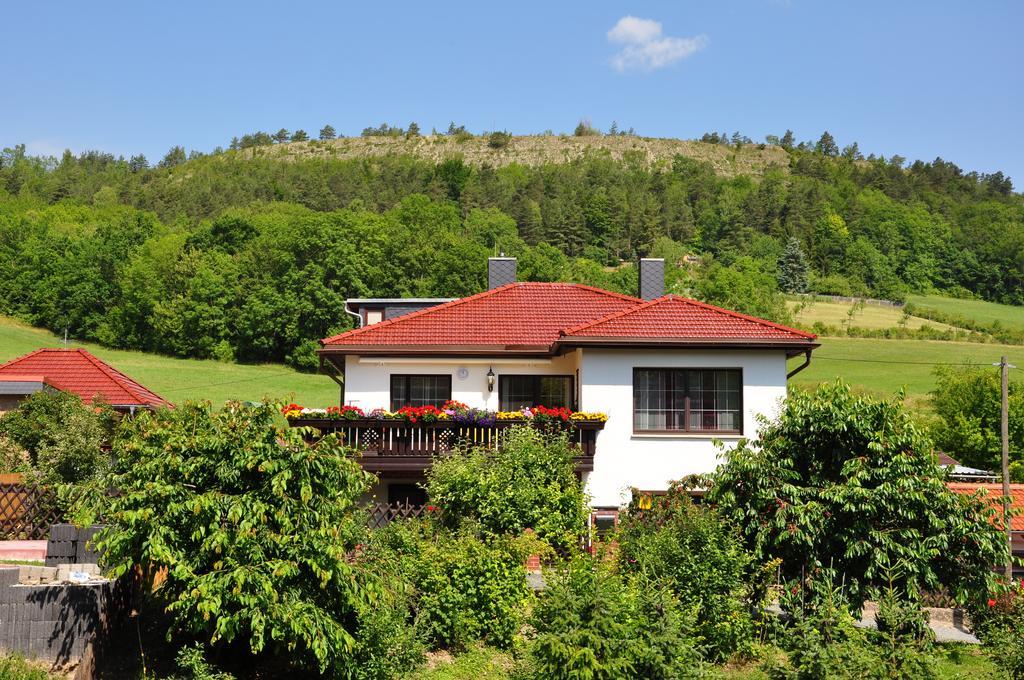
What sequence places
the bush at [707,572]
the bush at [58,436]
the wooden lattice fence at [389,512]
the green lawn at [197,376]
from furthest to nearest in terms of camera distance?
the green lawn at [197,376]
the bush at [58,436]
the wooden lattice fence at [389,512]
the bush at [707,572]

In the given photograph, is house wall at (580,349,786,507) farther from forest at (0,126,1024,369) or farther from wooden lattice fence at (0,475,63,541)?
forest at (0,126,1024,369)

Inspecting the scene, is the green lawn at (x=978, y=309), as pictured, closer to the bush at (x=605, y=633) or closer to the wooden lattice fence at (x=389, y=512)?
the wooden lattice fence at (x=389, y=512)

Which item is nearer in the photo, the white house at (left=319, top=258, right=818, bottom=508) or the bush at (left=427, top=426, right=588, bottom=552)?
the bush at (left=427, top=426, right=588, bottom=552)

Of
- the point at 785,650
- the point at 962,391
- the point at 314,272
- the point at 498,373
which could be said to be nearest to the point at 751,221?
the point at 314,272

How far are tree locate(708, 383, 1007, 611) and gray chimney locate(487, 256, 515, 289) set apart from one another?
14512 mm

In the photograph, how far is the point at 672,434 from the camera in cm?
2164

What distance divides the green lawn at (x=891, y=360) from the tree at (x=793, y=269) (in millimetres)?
37873

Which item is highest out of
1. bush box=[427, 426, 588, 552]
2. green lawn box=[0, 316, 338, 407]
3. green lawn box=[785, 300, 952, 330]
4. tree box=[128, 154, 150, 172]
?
tree box=[128, 154, 150, 172]

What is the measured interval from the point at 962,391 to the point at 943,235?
299 ft

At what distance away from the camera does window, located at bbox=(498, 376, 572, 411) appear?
23172 mm

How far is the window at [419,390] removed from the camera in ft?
75.4

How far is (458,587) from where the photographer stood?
1384 centimetres

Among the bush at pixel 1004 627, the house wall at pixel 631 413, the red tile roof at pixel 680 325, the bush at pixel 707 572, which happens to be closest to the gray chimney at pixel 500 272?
the red tile roof at pixel 680 325

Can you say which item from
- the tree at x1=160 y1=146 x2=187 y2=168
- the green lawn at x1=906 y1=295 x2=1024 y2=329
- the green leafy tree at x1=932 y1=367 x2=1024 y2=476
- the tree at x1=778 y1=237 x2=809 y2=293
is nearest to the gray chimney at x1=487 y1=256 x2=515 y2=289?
the green leafy tree at x1=932 y1=367 x2=1024 y2=476
